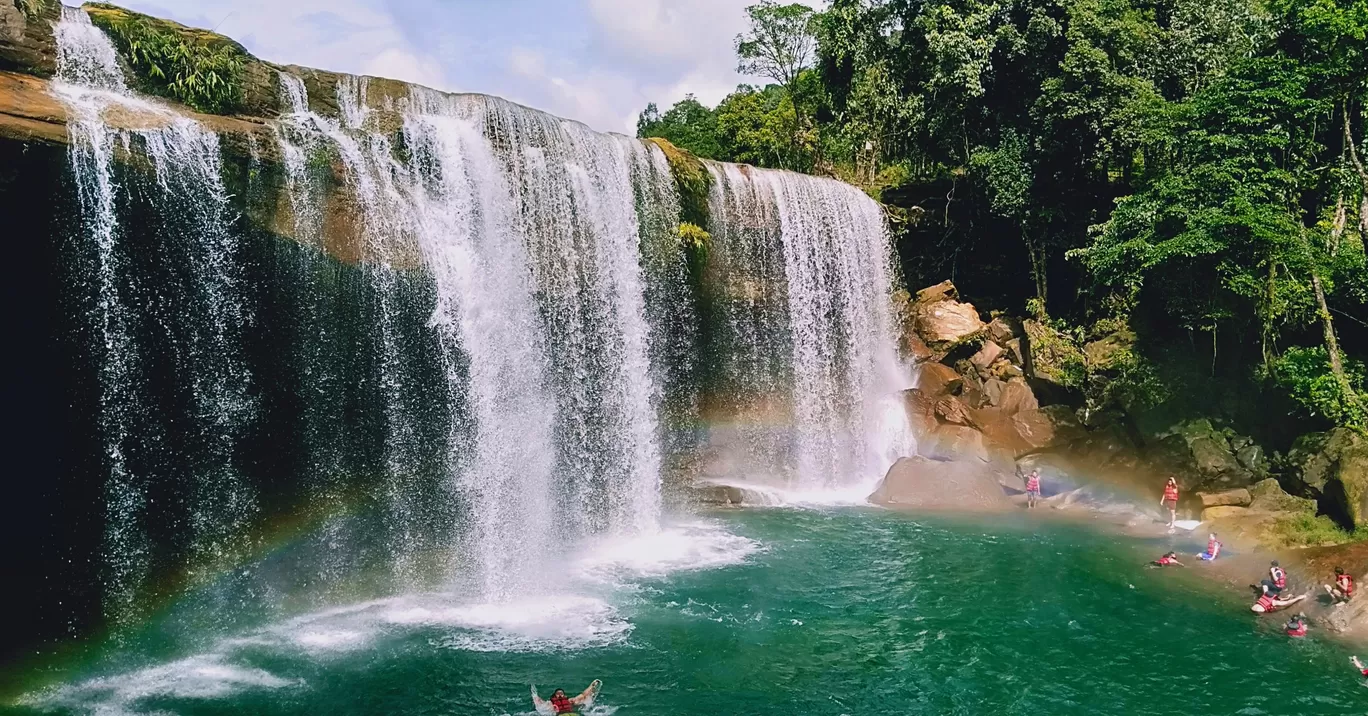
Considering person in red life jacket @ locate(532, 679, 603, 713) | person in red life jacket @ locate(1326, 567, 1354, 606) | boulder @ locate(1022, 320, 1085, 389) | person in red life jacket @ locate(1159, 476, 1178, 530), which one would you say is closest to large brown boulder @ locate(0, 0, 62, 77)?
person in red life jacket @ locate(532, 679, 603, 713)

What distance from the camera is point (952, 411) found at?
23609mm

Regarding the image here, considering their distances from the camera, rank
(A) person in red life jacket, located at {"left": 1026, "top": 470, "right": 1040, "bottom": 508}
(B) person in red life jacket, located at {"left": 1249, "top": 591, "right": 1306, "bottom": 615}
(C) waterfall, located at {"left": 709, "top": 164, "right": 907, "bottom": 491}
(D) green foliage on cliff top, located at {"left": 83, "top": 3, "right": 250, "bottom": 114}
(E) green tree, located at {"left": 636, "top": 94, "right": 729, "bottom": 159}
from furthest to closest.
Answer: (E) green tree, located at {"left": 636, "top": 94, "right": 729, "bottom": 159}, (C) waterfall, located at {"left": 709, "top": 164, "right": 907, "bottom": 491}, (A) person in red life jacket, located at {"left": 1026, "top": 470, "right": 1040, "bottom": 508}, (B) person in red life jacket, located at {"left": 1249, "top": 591, "right": 1306, "bottom": 615}, (D) green foliage on cliff top, located at {"left": 83, "top": 3, "right": 250, "bottom": 114}

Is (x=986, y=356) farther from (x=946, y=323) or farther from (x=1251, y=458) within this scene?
(x=1251, y=458)

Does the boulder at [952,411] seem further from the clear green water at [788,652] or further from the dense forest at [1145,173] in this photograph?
the clear green water at [788,652]

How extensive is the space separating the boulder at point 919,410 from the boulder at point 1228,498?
6.79m

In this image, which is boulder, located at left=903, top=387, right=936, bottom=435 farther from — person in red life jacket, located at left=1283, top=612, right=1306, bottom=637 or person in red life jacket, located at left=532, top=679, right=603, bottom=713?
person in red life jacket, located at left=532, top=679, right=603, bottom=713

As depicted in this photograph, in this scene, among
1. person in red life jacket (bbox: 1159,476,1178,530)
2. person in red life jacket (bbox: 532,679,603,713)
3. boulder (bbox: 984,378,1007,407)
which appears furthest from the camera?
boulder (bbox: 984,378,1007,407)

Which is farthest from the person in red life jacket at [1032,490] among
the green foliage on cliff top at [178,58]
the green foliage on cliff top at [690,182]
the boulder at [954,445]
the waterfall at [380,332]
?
the green foliage on cliff top at [178,58]

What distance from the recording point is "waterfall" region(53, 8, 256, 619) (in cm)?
1198

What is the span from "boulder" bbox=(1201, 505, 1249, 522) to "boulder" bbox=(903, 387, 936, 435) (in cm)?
693

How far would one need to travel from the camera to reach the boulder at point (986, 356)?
79.9 feet

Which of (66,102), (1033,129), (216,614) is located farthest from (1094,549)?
(66,102)

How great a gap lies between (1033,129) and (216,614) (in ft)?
74.2

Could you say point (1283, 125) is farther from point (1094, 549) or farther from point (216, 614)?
point (216, 614)
